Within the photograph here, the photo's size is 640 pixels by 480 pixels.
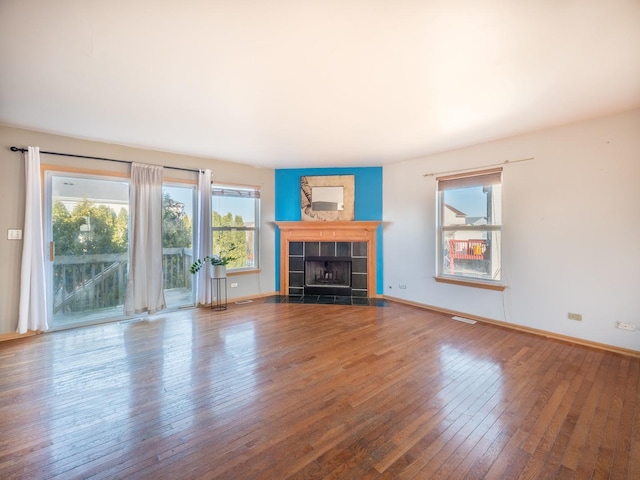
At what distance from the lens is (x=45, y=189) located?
11.2 ft

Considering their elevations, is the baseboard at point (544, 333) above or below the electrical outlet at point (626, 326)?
below

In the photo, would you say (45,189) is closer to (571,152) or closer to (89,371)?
(89,371)

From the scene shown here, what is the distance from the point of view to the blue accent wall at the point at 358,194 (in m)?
5.17

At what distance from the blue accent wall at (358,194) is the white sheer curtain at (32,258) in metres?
3.43

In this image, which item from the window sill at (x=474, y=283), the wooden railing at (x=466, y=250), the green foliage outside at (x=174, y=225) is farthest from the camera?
the green foliage outside at (x=174, y=225)

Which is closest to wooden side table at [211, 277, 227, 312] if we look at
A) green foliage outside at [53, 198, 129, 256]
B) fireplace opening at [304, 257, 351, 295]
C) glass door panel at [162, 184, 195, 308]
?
glass door panel at [162, 184, 195, 308]

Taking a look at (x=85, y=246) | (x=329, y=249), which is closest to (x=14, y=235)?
(x=85, y=246)

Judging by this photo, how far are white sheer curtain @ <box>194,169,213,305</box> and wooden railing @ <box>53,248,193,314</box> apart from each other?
1038 mm

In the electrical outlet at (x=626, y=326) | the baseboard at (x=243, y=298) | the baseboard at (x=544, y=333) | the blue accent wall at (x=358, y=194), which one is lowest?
the baseboard at (x=544, y=333)

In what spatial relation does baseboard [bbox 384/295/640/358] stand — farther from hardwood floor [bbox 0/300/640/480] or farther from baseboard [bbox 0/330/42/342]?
baseboard [bbox 0/330/42/342]

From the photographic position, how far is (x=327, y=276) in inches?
212

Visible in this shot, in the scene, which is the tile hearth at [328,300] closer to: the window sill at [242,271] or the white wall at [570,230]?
the window sill at [242,271]

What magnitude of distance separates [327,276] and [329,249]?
0.58 m

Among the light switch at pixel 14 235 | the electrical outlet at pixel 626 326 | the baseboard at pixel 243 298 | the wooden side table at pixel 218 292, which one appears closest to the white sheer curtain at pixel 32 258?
the light switch at pixel 14 235
